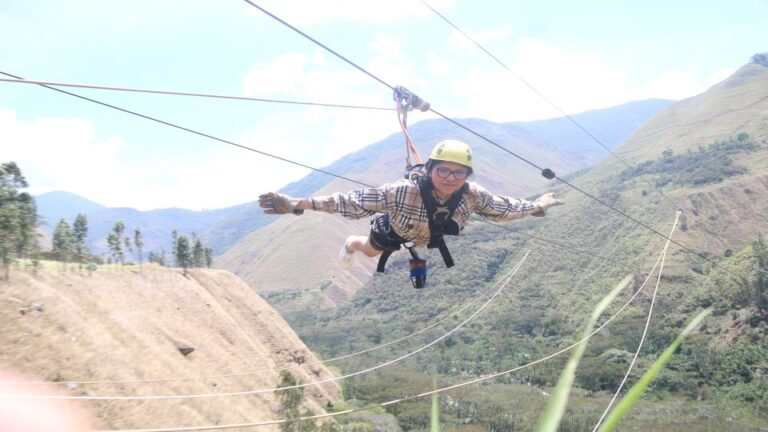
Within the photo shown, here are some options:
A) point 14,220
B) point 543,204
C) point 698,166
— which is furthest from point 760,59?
point 543,204

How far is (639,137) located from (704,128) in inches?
1214

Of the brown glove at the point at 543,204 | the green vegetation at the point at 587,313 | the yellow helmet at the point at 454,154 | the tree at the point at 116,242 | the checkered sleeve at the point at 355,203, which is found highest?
the yellow helmet at the point at 454,154

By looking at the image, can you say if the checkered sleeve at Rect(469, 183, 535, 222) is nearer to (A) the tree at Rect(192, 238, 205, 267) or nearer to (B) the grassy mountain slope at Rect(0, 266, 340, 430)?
(B) the grassy mountain slope at Rect(0, 266, 340, 430)

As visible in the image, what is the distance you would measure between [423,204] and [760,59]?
20749 cm

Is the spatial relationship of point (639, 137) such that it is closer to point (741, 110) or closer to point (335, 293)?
point (741, 110)

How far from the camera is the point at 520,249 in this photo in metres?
98.6

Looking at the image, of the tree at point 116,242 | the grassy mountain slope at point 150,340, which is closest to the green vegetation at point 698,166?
the grassy mountain slope at point 150,340

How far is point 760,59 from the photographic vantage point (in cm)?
17338

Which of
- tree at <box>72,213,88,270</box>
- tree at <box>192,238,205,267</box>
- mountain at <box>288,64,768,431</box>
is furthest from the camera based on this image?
tree at <box>192,238,205,267</box>

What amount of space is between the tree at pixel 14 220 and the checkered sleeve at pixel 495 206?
1165 inches

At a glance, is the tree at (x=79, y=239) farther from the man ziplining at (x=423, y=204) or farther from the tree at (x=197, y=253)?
the man ziplining at (x=423, y=204)

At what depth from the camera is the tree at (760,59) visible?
169m

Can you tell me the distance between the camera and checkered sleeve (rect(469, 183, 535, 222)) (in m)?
6.59

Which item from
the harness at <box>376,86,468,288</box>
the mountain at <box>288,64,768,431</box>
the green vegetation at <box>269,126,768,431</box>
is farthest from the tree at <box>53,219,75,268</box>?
the harness at <box>376,86,468,288</box>
